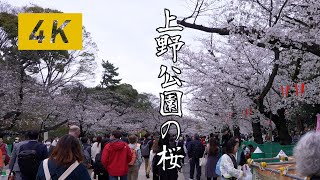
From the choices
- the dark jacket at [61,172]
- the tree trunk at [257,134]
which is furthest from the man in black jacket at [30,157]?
the tree trunk at [257,134]

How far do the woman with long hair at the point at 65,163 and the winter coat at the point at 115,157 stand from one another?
192 inches

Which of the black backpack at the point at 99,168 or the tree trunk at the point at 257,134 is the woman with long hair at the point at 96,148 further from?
the tree trunk at the point at 257,134

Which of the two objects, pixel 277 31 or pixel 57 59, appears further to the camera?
pixel 57 59

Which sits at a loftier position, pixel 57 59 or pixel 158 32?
pixel 57 59

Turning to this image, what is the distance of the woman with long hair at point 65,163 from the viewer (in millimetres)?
3682

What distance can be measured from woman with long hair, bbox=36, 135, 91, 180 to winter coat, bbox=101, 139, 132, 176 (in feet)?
16.0

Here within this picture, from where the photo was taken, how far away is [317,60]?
52.8 feet

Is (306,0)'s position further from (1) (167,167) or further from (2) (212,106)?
(2) (212,106)

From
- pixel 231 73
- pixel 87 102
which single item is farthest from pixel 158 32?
pixel 87 102

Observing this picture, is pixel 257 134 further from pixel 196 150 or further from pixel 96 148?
pixel 96 148

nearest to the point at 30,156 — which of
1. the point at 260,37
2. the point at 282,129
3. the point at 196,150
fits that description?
the point at 260,37

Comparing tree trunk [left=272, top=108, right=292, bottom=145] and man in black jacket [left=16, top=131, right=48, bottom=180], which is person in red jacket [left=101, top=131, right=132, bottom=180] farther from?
tree trunk [left=272, top=108, right=292, bottom=145]

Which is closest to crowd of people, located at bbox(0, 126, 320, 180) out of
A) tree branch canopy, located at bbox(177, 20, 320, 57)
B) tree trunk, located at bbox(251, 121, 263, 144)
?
tree branch canopy, located at bbox(177, 20, 320, 57)

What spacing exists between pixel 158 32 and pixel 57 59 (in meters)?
21.4
